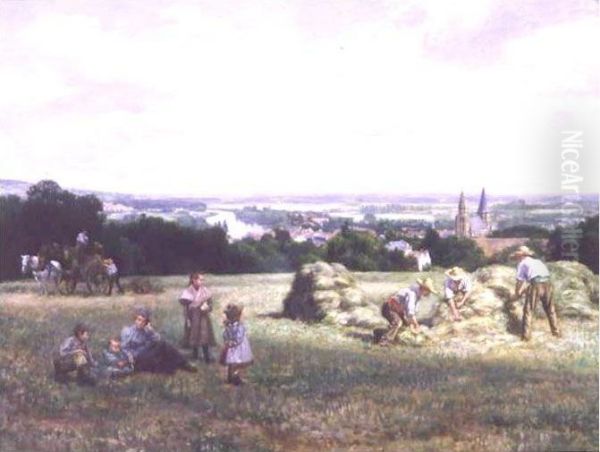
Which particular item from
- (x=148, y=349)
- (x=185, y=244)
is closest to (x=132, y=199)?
(x=185, y=244)

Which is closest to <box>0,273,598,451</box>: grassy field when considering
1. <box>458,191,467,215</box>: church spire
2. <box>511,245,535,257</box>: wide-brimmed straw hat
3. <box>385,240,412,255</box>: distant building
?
<box>385,240,412,255</box>: distant building

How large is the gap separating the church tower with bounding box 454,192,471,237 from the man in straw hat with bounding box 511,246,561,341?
31 cm

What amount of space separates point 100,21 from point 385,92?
185 cm

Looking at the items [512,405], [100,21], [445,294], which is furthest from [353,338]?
[100,21]

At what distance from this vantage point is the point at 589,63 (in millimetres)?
5680

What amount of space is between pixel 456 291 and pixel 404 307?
13.0 inches

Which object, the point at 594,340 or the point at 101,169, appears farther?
the point at 101,169

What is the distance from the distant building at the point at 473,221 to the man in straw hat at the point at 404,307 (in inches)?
14.5

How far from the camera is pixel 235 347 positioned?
5996mm

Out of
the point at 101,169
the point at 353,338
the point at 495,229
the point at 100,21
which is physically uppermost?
the point at 100,21

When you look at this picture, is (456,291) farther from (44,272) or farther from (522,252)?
(44,272)

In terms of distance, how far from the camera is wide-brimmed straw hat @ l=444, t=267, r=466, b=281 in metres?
5.89

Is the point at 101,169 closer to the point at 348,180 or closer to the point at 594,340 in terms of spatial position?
the point at 348,180

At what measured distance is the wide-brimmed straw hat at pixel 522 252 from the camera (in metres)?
5.82
